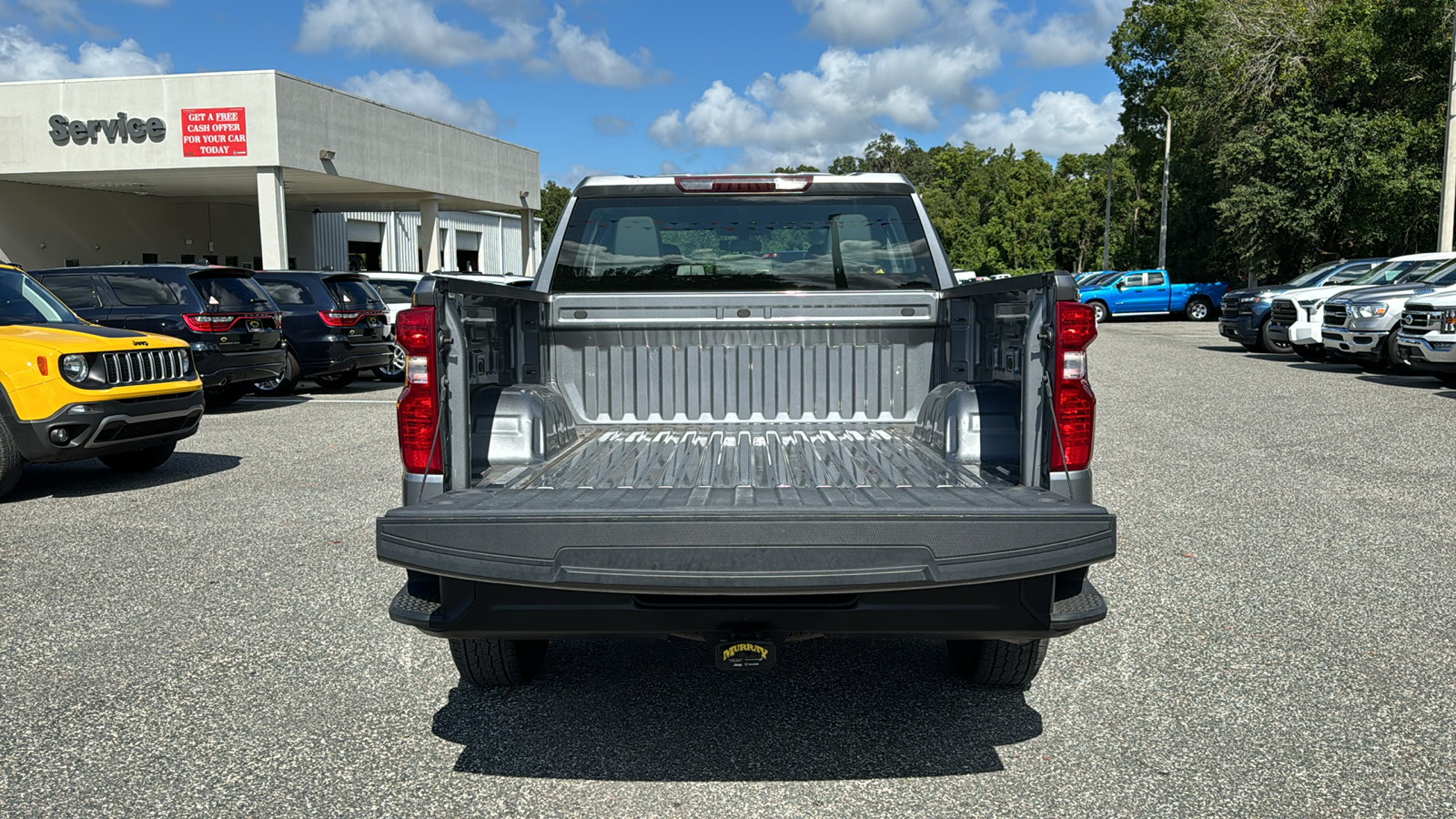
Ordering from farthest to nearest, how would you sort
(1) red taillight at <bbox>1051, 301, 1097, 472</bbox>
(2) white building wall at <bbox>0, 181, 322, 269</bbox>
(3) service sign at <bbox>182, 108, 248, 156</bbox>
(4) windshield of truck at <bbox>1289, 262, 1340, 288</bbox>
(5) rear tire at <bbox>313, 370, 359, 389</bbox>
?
(2) white building wall at <bbox>0, 181, 322, 269</bbox>, (3) service sign at <bbox>182, 108, 248, 156</bbox>, (4) windshield of truck at <bbox>1289, 262, 1340, 288</bbox>, (5) rear tire at <bbox>313, 370, 359, 389</bbox>, (1) red taillight at <bbox>1051, 301, 1097, 472</bbox>

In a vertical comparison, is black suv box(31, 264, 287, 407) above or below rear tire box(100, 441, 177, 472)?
above

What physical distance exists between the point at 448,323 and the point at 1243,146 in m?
35.5

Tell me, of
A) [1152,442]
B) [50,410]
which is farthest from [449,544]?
[1152,442]

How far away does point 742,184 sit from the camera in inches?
200

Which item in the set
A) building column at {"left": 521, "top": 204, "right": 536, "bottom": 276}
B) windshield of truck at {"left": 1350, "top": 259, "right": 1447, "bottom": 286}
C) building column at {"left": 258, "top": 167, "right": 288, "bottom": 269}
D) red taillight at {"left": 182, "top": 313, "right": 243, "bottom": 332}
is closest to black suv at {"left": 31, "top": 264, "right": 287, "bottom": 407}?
red taillight at {"left": 182, "top": 313, "right": 243, "bottom": 332}

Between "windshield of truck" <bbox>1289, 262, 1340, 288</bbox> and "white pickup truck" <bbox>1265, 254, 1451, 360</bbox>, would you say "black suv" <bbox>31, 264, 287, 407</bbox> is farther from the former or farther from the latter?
"windshield of truck" <bbox>1289, 262, 1340, 288</bbox>

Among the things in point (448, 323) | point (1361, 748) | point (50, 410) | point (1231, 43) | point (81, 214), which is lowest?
point (1361, 748)

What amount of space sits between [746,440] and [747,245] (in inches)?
42.6

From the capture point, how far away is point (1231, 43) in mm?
35000

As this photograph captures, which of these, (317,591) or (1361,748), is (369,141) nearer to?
(317,591)

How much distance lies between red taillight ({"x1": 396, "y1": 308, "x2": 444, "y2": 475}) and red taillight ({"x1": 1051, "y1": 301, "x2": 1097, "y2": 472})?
1897 millimetres

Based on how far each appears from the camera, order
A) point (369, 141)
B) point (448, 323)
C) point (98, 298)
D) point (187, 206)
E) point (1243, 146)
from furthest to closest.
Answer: point (187, 206) → point (1243, 146) → point (369, 141) → point (98, 298) → point (448, 323)

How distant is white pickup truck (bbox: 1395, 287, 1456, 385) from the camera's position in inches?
559

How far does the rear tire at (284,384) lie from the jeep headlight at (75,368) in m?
6.41
